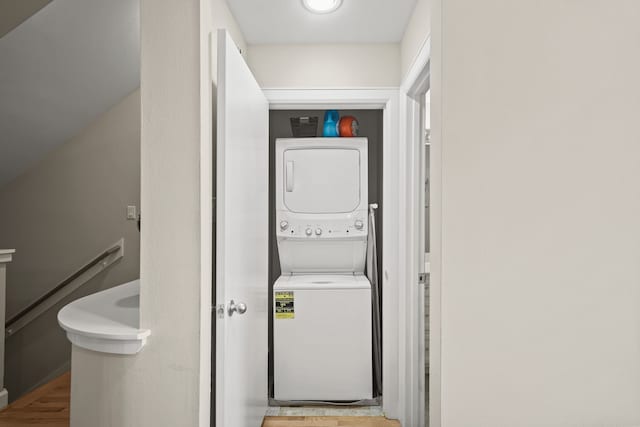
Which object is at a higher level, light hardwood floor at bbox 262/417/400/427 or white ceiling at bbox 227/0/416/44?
white ceiling at bbox 227/0/416/44

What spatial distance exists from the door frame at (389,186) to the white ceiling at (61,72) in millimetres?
960

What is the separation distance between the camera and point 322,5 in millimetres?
2273

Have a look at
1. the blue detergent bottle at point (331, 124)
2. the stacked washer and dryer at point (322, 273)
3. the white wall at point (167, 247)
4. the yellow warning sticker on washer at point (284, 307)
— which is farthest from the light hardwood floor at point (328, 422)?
the blue detergent bottle at point (331, 124)

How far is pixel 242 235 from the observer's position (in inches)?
79.7

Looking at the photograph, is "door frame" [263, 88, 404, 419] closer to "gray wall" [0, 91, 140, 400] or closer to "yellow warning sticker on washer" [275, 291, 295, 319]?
"yellow warning sticker on washer" [275, 291, 295, 319]

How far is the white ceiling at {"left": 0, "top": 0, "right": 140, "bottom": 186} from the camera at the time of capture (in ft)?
7.70

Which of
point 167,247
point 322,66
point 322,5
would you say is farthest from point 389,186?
point 167,247

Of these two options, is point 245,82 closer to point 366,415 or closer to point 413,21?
point 413,21

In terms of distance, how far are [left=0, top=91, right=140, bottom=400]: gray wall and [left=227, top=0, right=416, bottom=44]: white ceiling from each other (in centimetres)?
154

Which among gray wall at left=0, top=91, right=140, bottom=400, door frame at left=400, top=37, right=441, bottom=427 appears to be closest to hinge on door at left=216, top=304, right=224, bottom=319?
door frame at left=400, top=37, right=441, bottom=427

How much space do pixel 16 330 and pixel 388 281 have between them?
2918mm

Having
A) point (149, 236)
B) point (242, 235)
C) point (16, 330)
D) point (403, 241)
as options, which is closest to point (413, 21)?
point (403, 241)

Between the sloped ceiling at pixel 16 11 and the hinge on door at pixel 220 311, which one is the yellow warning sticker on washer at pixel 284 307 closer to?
the hinge on door at pixel 220 311
